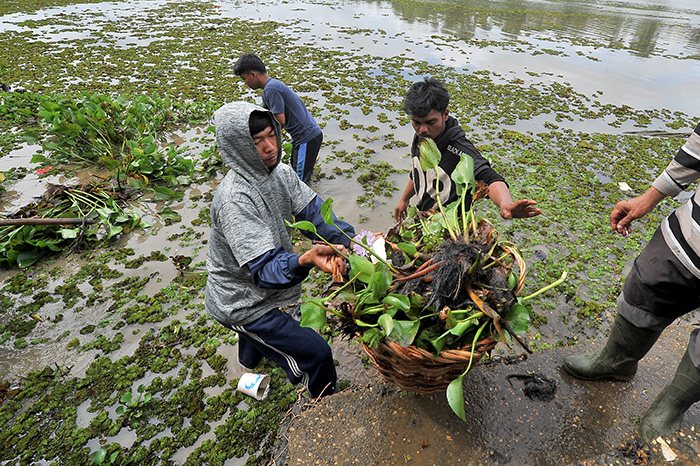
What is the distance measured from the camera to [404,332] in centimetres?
137

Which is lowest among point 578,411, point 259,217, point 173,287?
point 173,287

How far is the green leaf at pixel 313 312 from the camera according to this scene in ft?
4.74

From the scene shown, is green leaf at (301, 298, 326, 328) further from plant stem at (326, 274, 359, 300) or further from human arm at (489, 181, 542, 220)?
human arm at (489, 181, 542, 220)

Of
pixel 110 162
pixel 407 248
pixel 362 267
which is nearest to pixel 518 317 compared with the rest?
pixel 407 248

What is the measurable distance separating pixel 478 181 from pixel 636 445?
5.33 feet

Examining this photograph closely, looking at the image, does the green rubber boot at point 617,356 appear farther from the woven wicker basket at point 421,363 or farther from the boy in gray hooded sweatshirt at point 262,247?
the boy in gray hooded sweatshirt at point 262,247

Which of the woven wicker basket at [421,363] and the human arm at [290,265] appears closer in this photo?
the woven wicker basket at [421,363]

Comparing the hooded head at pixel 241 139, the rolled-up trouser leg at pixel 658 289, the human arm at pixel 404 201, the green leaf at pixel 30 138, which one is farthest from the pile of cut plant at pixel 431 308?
the green leaf at pixel 30 138

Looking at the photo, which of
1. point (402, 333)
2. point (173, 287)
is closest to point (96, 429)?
point (173, 287)

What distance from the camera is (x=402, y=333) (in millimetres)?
1369

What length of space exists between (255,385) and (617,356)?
2291 millimetres

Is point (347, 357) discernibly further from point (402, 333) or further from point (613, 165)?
point (613, 165)

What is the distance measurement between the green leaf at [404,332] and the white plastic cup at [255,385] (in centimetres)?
146

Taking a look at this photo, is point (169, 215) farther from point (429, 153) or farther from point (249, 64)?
point (429, 153)
